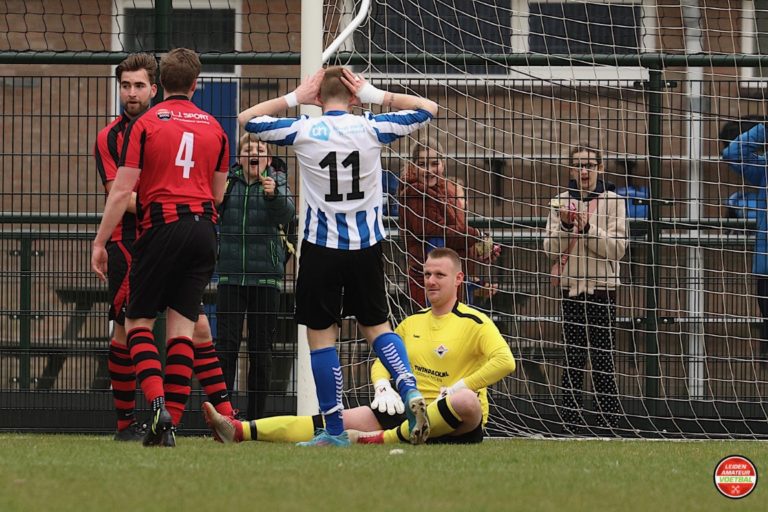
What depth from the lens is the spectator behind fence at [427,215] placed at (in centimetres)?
920

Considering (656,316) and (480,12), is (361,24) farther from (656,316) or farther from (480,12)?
(656,316)

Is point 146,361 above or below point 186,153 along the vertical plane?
below

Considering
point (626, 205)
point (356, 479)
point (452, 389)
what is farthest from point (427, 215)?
point (356, 479)

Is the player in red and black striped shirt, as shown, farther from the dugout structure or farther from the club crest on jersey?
the dugout structure

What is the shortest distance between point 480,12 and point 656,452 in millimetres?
3872

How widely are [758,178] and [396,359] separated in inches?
136

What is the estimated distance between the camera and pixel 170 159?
23.5ft

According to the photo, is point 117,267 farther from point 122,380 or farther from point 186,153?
point 186,153

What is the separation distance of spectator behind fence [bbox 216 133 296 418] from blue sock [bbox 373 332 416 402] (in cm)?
202

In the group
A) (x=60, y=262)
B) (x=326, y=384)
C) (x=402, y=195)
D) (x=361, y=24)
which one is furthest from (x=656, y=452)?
→ (x=60, y=262)

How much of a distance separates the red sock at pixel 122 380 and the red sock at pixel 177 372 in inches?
28.3

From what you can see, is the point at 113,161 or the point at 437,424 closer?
the point at 437,424

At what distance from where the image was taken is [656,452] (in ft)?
24.4

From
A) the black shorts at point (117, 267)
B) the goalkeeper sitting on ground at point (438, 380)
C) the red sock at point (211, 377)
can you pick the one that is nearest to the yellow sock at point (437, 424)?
the goalkeeper sitting on ground at point (438, 380)
